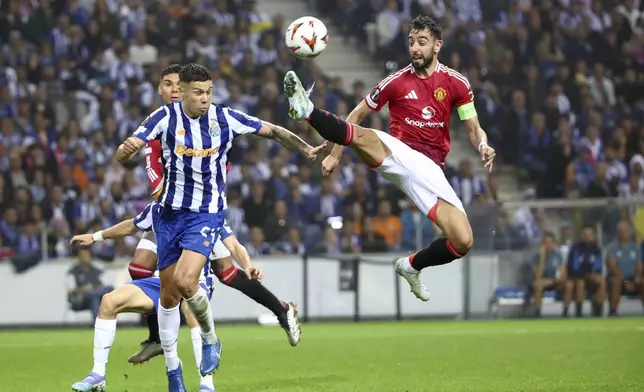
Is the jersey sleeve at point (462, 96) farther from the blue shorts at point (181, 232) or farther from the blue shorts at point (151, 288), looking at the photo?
the blue shorts at point (151, 288)

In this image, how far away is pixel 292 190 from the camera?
1941 centimetres

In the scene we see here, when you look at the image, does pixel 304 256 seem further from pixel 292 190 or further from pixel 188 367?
pixel 188 367

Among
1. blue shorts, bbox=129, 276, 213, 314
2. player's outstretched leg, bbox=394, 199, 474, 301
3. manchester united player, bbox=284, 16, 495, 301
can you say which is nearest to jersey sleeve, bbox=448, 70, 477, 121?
manchester united player, bbox=284, 16, 495, 301

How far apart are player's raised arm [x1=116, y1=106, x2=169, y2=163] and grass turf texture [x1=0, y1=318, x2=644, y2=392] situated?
6.64 feet

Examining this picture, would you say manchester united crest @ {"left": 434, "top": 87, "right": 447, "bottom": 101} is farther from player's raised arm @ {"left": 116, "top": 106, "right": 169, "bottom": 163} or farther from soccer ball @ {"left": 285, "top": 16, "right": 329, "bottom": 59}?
player's raised arm @ {"left": 116, "top": 106, "right": 169, "bottom": 163}

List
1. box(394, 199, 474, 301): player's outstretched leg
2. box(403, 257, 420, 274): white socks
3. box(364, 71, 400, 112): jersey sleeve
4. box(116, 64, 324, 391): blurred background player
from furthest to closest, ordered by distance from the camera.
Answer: box(364, 71, 400, 112): jersey sleeve
box(403, 257, 420, 274): white socks
box(394, 199, 474, 301): player's outstretched leg
box(116, 64, 324, 391): blurred background player

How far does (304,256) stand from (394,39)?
6219 mm

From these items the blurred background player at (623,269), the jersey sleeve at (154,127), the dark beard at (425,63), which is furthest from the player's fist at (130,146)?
the blurred background player at (623,269)

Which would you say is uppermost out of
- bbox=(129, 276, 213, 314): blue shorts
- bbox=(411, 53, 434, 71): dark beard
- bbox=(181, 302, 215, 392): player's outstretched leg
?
bbox=(411, 53, 434, 71): dark beard

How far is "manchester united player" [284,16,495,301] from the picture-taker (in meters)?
8.82

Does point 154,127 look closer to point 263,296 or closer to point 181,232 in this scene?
point 181,232

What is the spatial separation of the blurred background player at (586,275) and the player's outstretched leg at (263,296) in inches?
324

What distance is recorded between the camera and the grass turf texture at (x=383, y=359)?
920 centimetres

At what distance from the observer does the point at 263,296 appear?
10.5 m
